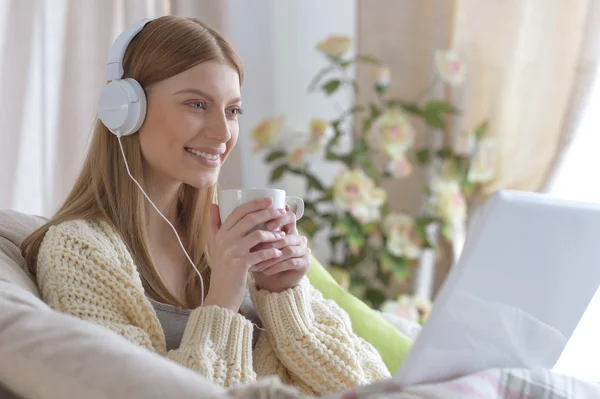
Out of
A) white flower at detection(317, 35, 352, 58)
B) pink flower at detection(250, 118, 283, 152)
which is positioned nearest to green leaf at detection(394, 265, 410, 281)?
pink flower at detection(250, 118, 283, 152)

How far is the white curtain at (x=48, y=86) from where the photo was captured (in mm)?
1884

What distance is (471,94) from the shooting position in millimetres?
2623

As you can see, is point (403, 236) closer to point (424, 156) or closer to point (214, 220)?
point (424, 156)

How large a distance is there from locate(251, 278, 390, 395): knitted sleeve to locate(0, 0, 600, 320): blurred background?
2.62 ft

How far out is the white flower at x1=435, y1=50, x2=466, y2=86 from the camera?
97.9 inches

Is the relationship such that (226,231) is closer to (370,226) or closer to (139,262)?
(139,262)

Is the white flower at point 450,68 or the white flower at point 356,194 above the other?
the white flower at point 450,68

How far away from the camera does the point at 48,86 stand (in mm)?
1989

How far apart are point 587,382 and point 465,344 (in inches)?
8.7

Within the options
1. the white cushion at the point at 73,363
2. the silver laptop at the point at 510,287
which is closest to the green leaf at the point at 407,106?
the silver laptop at the point at 510,287

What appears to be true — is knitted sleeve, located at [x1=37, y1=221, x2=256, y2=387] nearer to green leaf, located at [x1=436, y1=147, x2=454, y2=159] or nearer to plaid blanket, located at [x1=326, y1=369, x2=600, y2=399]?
plaid blanket, located at [x1=326, y1=369, x2=600, y2=399]

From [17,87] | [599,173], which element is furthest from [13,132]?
[599,173]

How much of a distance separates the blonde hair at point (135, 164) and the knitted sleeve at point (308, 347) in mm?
173

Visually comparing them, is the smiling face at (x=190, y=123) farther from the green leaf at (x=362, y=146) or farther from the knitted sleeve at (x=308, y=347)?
the green leaf at (x=362, y=146)
